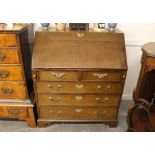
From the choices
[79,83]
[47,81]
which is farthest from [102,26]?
[47,81]

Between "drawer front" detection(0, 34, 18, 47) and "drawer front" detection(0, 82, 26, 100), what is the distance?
1.50ft

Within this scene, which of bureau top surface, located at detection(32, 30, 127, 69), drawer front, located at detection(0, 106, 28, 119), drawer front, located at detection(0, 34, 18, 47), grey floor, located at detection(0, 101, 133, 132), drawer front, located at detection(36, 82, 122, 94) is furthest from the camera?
grey floor, located at detection(0, 101, 133, 132)

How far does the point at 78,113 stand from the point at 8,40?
114cm

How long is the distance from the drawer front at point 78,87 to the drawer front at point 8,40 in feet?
1.58

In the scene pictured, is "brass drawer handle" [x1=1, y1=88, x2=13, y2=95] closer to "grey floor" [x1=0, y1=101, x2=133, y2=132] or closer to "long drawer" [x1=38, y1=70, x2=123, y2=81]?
"long drawer" [x1=38, y1=70, x2=123, y2=81]

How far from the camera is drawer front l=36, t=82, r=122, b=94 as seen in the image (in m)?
1.93

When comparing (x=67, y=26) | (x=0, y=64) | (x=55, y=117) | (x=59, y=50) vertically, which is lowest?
(x=55, y=117)

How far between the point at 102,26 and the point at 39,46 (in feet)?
2.45

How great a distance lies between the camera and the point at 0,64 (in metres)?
1.82

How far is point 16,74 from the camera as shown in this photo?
1896mm

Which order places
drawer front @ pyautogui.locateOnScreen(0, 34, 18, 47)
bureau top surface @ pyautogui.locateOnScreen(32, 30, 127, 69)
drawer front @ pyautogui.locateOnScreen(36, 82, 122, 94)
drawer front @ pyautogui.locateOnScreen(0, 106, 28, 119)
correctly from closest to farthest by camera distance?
drawer front @ pyautogui.locateOnScreen(0, 34, 18, 47) < bureau top surface @ pyautogui.locateOnScreen(32, 30, 127, 69) < drawer front @ pyautogui.locateOnScreen(36, 82, 122, 94) < drawer front @ pyautogui.locateOnScreen(0, 106, 28, 119)

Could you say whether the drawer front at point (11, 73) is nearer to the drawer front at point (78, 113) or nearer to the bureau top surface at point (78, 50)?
the bureau top surface at point (78, 50)

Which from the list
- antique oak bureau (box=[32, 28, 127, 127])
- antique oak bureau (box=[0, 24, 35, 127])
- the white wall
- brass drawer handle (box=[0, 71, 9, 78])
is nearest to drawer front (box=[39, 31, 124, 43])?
antique oak bureau (box=[32, 28, 127, 127])
